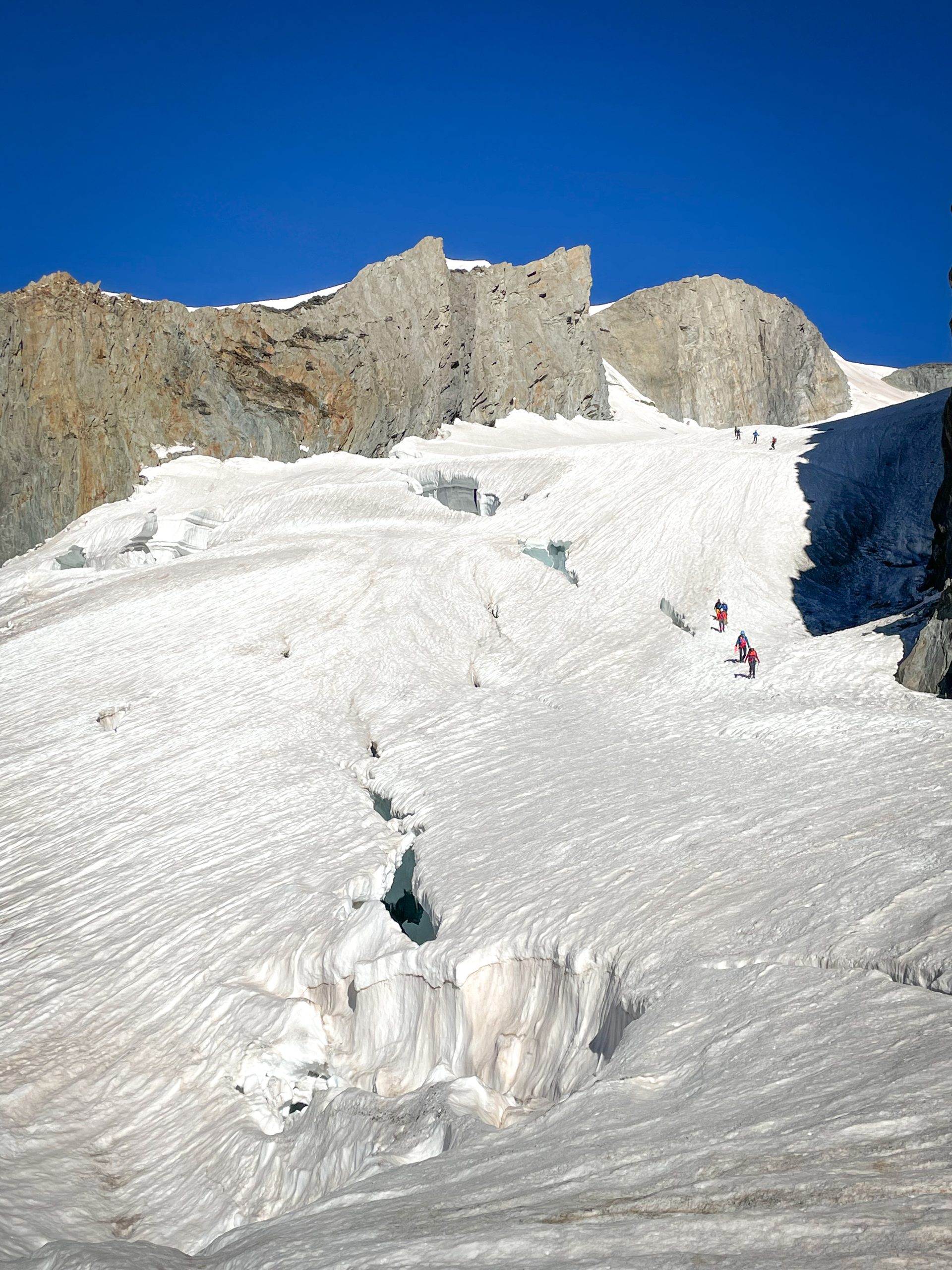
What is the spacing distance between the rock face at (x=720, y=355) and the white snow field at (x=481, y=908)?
5940 cm

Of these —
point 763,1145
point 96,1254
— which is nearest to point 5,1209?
point 96,1254

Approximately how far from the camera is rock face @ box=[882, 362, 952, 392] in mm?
118062

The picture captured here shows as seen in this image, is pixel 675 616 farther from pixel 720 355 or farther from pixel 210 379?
pixel 720 355

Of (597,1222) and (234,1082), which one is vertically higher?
(597,1222)

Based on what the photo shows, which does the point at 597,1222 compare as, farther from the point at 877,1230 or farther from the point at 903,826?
the point at 903,826

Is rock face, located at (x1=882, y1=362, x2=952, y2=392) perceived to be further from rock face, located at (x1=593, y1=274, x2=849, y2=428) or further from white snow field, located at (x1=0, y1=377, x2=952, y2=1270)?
white snow field, located at (x1=0, y1=377, x2=952, y2=1270)

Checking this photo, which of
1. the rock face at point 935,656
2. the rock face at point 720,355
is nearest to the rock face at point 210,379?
the rock face at point 720,355

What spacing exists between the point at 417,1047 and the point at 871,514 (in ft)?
118

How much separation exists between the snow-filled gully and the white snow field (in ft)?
0.20

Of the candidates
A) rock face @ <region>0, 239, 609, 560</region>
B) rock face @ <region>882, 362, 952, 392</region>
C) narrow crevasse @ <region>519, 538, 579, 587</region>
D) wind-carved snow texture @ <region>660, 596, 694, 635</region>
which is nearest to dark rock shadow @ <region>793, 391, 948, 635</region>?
wind-carved snow texture @ <region>660, 596, 694, 635</region>

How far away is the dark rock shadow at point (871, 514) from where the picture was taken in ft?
125

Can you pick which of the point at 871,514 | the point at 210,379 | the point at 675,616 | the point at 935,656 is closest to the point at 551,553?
the point at 675,616

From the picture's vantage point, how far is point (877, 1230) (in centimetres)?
649

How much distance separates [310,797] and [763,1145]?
17.5 m
